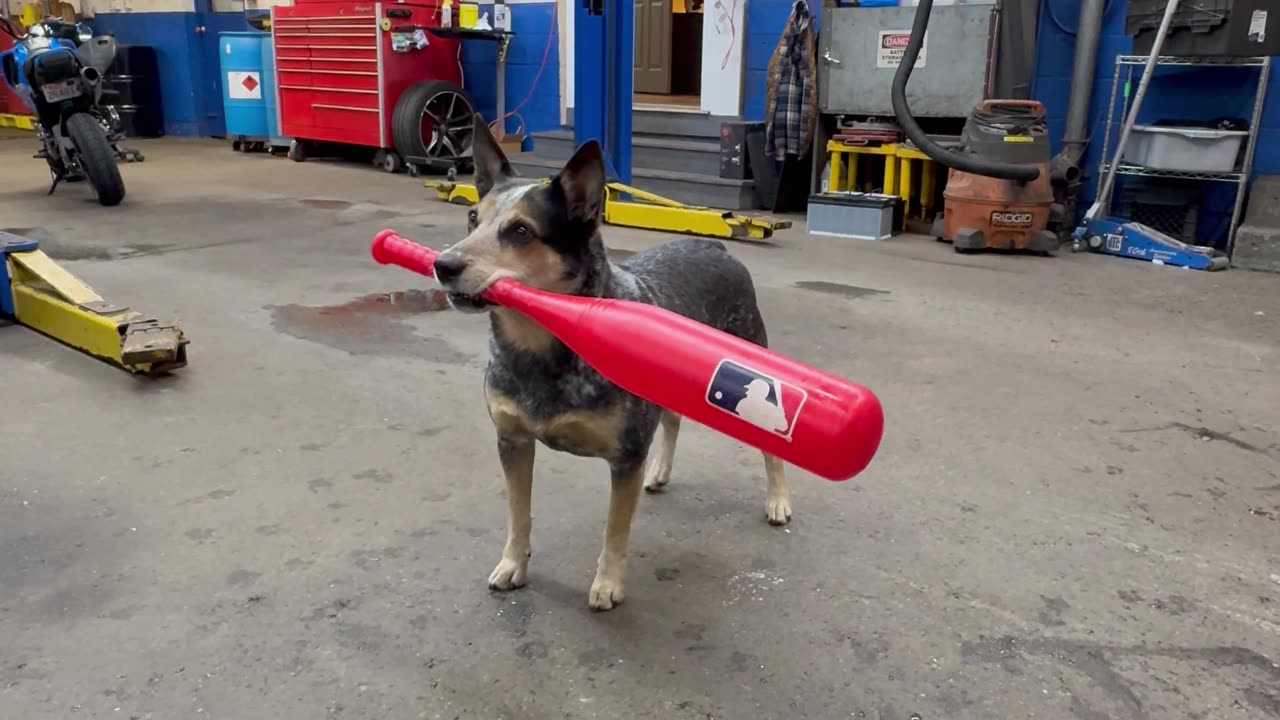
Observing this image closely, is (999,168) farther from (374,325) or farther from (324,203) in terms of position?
(324,203)

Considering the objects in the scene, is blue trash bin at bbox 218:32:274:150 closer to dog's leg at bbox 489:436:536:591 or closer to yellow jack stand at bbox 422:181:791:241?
yellow jack stand at bbox 422:181:791:241

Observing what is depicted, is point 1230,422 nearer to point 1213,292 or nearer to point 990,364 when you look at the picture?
point 990,364

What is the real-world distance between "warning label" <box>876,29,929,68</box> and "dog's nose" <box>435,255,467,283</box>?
17.7ft

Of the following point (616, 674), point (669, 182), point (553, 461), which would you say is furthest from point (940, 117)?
point (616, 674)

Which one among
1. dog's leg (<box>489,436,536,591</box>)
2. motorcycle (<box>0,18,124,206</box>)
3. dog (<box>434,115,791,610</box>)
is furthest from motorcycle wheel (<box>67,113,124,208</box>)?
dog's leg (<box>489,436,536,591</box>)

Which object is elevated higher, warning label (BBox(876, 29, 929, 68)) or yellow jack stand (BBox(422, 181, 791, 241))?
warning label (BBox(876, 29, 929, 68))

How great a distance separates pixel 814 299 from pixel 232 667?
10.6ft

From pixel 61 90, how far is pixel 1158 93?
7.24 m

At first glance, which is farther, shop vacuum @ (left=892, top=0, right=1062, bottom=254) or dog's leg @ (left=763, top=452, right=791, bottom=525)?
shop vacuum @ (left=892, top=0, right=1062, bottom=254)

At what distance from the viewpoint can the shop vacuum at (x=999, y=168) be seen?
5.47 meters

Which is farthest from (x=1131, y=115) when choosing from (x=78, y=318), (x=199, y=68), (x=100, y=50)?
(x=199, y=68)

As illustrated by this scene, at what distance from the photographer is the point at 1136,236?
555cm

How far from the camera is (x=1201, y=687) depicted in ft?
5.48

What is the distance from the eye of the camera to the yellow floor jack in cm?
314
